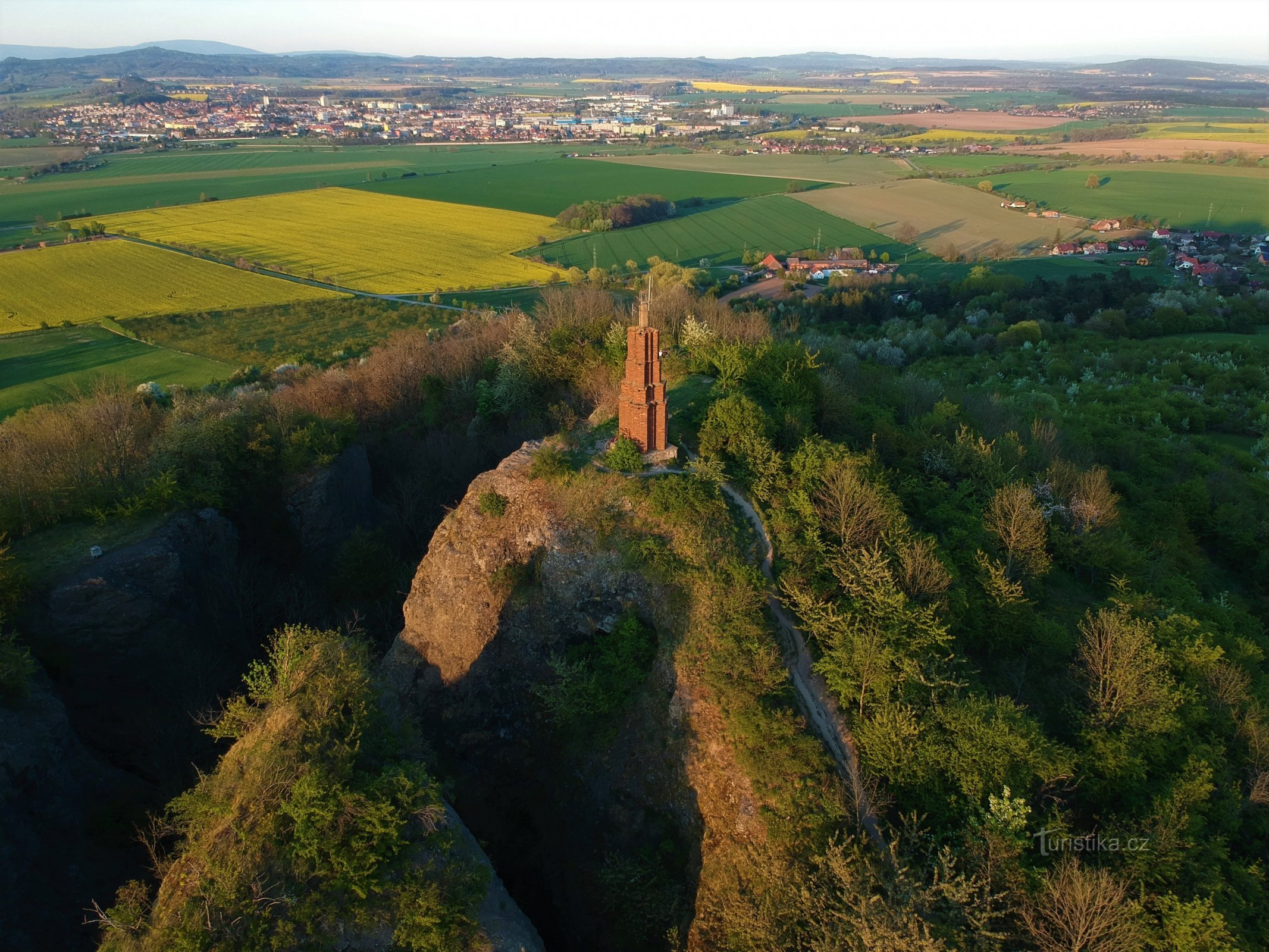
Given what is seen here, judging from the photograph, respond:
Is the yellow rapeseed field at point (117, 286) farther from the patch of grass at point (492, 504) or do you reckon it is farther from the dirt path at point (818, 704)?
the dirt path at point (818, 704)

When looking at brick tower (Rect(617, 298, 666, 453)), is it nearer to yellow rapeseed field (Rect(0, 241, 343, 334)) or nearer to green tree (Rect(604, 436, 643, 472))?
green tree (Rect(604, 436, 643, 472))

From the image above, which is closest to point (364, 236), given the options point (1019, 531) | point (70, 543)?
point (70, 543)

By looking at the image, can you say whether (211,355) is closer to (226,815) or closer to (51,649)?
(51,649)

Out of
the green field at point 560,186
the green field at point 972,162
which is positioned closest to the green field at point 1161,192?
the green field at point 972,162

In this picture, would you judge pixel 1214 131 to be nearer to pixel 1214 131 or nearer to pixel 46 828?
pixel 1214 131

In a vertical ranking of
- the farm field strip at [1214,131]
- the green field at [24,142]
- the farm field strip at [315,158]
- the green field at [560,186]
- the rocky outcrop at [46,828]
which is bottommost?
the rocky outcrop at [46,828]

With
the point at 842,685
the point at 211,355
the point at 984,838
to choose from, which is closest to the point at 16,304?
the point at 211,355
